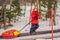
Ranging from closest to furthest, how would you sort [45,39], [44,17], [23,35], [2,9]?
[45,39] < [23,35] < [2,9] < [44,17]

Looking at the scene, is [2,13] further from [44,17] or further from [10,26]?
[44,17]

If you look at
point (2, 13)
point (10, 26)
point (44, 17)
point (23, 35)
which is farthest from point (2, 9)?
point (44, 17)

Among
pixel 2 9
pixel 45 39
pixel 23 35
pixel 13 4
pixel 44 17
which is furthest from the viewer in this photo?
pixel 44 17

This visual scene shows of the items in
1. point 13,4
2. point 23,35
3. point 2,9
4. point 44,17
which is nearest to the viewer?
point 23,35

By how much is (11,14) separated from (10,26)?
0.72 meters

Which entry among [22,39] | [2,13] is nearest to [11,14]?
[2,13]

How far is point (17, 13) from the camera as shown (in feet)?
43.4

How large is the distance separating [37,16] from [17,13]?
3.23m

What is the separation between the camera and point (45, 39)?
31.5 feet

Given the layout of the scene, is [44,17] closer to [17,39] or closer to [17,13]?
[17,13]

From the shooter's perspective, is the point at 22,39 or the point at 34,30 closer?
the point at 22,39

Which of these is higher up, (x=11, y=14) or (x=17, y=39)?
(x=11, y=14)

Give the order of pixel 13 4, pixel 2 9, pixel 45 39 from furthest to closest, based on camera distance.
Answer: pixel 13 4 < pixel 2 9 < pixel 45 39

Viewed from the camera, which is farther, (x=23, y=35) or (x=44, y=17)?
(x=44, y=17)
